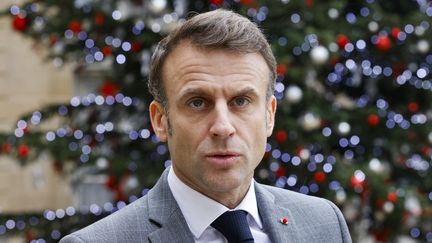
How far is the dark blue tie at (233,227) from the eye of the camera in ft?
9.78

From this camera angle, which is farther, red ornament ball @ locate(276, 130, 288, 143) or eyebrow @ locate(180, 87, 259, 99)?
red ornament ball @ locate(276, 130, 288, 143)

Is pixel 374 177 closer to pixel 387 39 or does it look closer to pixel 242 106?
pixel 387 39

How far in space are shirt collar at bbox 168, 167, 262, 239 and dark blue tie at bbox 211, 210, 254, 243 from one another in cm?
2

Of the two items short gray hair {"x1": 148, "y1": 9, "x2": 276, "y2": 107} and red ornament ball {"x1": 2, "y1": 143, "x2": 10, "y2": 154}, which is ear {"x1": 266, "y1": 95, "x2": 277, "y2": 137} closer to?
short gray hair {"x1": 148, "y1": 9, "x2": 276, "y2": 107}

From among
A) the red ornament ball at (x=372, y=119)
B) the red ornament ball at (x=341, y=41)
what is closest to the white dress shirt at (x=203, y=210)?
the red ornament ball at (x=341, y=41)

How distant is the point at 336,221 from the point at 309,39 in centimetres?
476

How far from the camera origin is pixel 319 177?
7.98m

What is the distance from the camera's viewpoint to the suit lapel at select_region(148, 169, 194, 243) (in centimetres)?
302

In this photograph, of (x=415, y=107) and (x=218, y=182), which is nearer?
(x=218, y=182)

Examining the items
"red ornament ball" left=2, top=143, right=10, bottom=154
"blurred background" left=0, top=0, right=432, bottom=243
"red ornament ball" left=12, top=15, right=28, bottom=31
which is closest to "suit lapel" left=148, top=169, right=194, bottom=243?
"blurred background" left=0, top=0, right=432, bottom=243

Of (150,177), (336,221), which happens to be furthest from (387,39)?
(336,221)

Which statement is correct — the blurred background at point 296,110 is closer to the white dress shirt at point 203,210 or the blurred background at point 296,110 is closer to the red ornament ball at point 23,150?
the red ornament ball at point 23,150

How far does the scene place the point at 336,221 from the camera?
134 inches

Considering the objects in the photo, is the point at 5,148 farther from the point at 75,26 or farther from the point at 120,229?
the point at 120,229
